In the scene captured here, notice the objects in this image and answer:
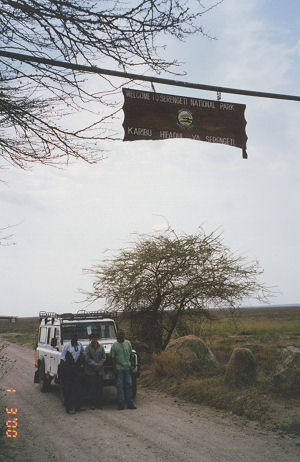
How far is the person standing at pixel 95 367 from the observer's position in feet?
33.2

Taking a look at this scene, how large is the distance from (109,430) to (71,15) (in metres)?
7.03

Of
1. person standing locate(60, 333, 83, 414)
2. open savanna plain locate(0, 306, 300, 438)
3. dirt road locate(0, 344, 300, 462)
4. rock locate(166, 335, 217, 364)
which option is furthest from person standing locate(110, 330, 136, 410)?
rock locate(166, 335, 217, 364)

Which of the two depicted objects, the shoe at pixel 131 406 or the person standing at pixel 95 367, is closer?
the shoe at pixel 131 406

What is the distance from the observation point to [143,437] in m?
7.34

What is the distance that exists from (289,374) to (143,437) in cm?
401

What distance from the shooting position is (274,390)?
966 centimetres

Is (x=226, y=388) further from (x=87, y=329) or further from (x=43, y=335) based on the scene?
(x=43, y=335)

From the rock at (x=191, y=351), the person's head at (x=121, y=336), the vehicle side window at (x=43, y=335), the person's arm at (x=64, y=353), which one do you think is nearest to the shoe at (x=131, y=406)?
the person's head at (x=121, y=336)

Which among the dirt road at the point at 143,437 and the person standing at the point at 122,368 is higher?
the person standing at the point at 122,368

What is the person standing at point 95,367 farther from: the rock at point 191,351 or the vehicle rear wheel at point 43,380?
the rock at point 191,351

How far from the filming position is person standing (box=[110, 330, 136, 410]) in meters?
9.91

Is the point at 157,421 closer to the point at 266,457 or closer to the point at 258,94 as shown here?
the point at 266,457

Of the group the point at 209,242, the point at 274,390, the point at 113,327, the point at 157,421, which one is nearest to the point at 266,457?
the point at 157,421

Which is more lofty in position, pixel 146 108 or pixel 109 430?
pixel 146 108
